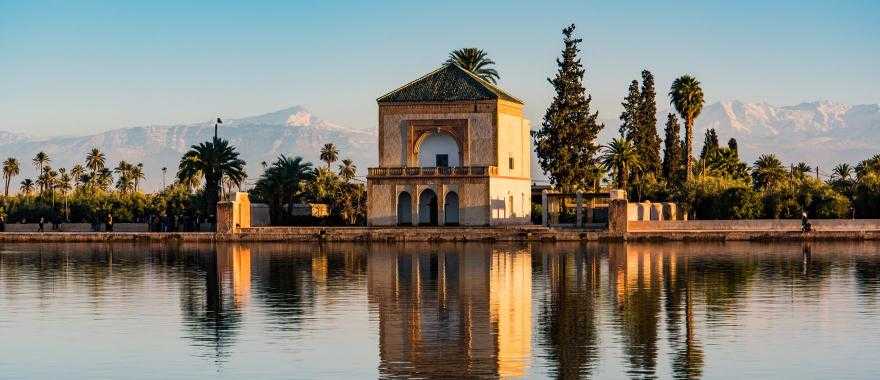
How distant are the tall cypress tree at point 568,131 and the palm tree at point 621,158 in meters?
10.3

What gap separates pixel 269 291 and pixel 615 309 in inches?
340

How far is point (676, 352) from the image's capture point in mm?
20750

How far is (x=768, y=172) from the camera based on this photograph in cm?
9681

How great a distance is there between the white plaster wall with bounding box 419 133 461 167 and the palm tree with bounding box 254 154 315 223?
9.31 m

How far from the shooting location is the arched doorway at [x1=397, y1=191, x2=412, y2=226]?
225 ft

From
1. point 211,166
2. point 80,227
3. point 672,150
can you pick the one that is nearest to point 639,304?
point 211,166

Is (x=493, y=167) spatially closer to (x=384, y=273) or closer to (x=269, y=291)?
(x=384, y=273)

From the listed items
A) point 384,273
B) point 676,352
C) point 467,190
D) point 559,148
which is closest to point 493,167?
point 467,190

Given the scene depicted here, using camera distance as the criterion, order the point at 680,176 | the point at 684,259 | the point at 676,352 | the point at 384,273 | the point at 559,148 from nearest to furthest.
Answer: the point at 676,352 < the point at 384,273 < the point at 684,259 < the point at 559,148 < the point at 680,176

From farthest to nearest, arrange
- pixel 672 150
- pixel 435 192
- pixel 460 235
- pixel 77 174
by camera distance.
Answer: pixel 77 174 < pixel 672 150 < pixel 435 192 < pixel 460 235

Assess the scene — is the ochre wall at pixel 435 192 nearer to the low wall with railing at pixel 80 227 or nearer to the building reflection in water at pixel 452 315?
the low wall with railing at pixel 80 227

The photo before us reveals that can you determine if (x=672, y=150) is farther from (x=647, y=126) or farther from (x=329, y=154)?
(x=329, y=154)

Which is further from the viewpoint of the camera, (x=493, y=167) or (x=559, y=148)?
(x=559, y=148)

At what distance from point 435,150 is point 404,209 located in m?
3.37
